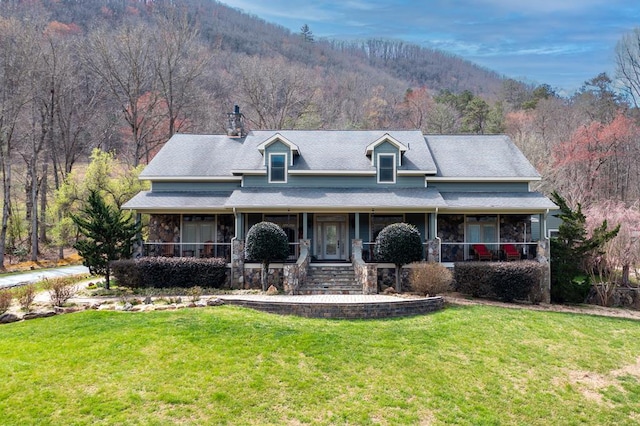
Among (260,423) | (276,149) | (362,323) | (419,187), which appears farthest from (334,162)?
(260,423)

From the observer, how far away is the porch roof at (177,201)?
19.1m

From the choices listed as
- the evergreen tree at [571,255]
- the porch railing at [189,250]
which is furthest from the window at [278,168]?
the evergreen tree at [571,255]

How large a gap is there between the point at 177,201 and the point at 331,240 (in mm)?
7027

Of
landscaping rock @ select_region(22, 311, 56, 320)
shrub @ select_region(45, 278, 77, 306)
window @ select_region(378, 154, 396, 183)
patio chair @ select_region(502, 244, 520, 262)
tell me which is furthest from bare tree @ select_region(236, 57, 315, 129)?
landscaping rock @ select_region(22, 311, 56, 320)

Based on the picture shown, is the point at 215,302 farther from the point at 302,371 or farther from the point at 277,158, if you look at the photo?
the point at 277,158

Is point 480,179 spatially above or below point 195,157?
below

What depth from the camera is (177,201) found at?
19812 mm

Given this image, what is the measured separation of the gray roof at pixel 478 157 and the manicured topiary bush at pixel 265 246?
340 inches

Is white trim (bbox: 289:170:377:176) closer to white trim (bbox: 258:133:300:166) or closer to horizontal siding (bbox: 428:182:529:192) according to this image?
white trim (bbox: 258:133:300:166)

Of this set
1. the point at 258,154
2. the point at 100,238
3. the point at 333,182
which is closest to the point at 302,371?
the point at 100,238

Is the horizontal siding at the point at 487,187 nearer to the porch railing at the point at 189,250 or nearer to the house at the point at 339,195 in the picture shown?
the house at the point at 339,195

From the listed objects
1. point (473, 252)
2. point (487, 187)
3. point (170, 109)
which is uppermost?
point (170, 109)

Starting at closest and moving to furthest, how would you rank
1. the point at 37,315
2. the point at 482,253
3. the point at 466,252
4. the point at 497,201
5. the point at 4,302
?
the point at 37,315
the point at 4,302
the point at 482,253
the point at 497,201
the point at 466,252

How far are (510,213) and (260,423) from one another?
52.1 ft
